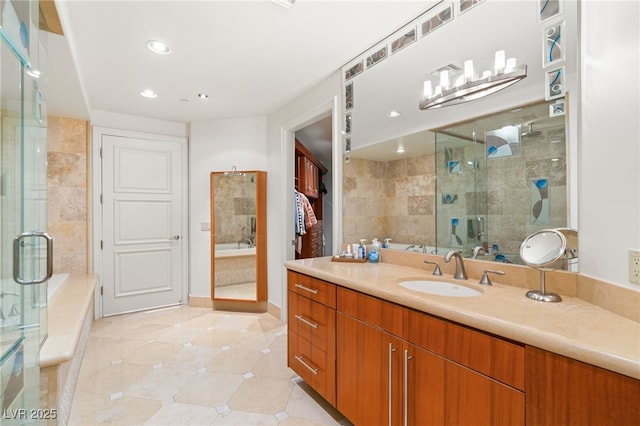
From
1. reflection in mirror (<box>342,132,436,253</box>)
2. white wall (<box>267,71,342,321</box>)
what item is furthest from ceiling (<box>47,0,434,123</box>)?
reflection in mirror (<box>342,132,436,253</box>)

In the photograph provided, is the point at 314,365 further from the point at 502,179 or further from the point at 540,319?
the point at 502,179

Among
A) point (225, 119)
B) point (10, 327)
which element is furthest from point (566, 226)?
point (225, 119)

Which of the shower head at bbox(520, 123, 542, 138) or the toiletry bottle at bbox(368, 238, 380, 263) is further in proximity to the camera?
the toiletry bottle at bbox(368, 238, 380, 263)

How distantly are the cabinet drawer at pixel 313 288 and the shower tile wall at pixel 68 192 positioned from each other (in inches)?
110

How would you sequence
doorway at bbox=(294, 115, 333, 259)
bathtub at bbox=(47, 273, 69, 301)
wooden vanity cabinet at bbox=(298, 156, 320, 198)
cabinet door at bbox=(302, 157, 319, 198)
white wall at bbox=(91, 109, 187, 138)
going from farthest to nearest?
cabinet door at bbox=(302, 157, 319, 198)
wooden vanity cabinet at bbox=(298, 156, 320, 198)
doorway at bbox=(294, 115, 333, 259)
white wall at bbox=(91, 109, 187, 138)
bathtub at bbox=(47, 273, 69, 301)

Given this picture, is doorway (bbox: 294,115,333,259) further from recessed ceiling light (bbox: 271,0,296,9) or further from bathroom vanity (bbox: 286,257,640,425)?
bathroom vanity (bbox: 286,257,640,425)

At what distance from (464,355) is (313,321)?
102cm

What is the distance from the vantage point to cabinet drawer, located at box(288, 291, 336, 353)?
1749mm

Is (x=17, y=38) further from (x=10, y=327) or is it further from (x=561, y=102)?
(x=561, y=102)

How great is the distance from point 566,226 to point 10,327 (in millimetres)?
2230

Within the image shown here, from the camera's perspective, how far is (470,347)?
1.05 metres

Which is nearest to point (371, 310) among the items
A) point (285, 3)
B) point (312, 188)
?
point (285, 3)

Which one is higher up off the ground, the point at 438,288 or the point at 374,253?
the point at 374,253

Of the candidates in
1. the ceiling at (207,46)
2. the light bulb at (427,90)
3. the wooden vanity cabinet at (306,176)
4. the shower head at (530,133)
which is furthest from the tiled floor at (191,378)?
the ceiling at (207,46)
